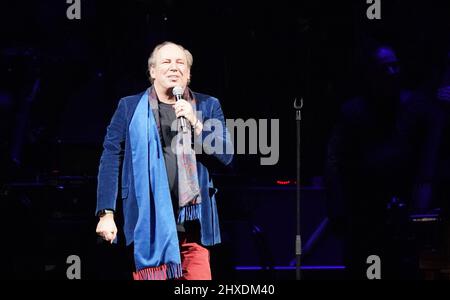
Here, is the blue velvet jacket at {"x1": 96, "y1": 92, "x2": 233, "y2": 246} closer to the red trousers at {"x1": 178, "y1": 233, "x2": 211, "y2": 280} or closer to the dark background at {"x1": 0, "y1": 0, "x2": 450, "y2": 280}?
the red trousers at {"x1": 178, "y1": 233, "x2": 211, "y2": 280}

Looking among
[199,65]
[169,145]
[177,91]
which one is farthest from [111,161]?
[199,65]

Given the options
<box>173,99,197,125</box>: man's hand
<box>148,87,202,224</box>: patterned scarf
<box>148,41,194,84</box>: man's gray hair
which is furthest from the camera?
<box>148,41,194,84</box>: man's gray hair

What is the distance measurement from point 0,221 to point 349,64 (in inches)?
97.9

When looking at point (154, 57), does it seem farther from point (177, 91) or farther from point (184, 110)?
point (184, 110)

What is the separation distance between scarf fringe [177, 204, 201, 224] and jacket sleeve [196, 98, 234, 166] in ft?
1.04

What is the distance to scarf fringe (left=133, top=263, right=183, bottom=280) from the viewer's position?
555 cm

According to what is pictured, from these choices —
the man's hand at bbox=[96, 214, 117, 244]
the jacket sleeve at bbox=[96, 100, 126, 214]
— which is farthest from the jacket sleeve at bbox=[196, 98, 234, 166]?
the man's hand at bbox=[96, 214, 117, 244]

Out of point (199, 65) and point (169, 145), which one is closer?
point (169, 145)

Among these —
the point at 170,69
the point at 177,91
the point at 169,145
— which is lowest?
the point at 169,145

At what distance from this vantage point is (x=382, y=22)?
6285 millimetres

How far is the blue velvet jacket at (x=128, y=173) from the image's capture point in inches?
219

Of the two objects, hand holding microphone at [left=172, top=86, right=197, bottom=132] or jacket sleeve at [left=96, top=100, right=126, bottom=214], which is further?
jacket sleeve at [left=96, top=100, right=126, bottom=214]

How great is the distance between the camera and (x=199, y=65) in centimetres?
602

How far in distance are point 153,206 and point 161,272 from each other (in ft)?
1.27
